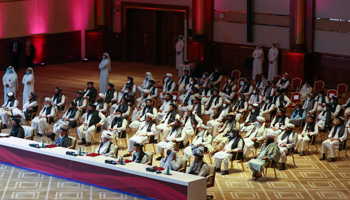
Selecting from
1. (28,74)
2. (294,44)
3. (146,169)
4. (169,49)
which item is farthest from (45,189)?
(169,49)

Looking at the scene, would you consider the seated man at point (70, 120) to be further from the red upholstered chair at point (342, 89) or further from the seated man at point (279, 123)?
the red upholstered chair at point (342, 89)

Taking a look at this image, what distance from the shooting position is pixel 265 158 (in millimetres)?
13148

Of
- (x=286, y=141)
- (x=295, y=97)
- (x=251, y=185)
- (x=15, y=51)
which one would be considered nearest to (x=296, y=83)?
(x=295, y=97)

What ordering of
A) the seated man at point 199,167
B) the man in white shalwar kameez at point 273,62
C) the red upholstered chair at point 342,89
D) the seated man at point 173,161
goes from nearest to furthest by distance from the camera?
the seated man at point 199,167, the seated man at point 173,161, the red upholstered chair at point 342,89, the man in white shalwar kameez at point 273,62

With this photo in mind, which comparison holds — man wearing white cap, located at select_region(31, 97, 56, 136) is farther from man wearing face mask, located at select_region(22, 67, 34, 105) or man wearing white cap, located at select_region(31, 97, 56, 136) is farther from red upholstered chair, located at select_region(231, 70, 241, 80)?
red upholstered chair, located at select_region(231, 70, 241, 80)

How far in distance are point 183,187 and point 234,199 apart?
1.19 meters

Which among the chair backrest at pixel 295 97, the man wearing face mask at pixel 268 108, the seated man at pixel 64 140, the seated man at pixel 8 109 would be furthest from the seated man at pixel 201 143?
the seated man at pixel 8 109

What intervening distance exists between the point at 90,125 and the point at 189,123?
2.31 meters

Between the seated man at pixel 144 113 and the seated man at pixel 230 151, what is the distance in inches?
112

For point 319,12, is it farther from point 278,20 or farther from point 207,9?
point 207,9

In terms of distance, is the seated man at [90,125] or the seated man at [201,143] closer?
the seated man at [201,143]

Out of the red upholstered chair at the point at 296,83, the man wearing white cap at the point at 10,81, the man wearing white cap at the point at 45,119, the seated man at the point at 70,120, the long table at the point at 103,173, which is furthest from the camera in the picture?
the red upholstered chair at the point at 296,83

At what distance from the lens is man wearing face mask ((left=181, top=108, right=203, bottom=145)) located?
600 inches

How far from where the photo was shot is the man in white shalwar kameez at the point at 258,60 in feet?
74.1
